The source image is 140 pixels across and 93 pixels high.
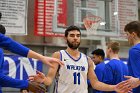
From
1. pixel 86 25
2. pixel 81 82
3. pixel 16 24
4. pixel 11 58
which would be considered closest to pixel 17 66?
pixel 11 58

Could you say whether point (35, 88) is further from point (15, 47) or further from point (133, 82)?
point (133, 82)

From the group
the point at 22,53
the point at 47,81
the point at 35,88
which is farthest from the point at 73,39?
the point at 22,53

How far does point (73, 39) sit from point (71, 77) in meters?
0.53

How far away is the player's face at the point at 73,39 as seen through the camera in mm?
4262

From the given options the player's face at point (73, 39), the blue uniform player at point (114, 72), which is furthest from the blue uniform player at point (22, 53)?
the blue uniform player at point (114, 72)

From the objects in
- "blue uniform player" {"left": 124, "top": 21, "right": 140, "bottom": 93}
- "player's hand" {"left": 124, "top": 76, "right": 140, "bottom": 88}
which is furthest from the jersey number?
"player's hand" {"left": 124, "top": 76, "right": 140, "bottom": 88}

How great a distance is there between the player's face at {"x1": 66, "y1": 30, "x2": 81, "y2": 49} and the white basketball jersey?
7.5 inches

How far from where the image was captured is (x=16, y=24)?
839 centimetres

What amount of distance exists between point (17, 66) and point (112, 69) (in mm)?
4134

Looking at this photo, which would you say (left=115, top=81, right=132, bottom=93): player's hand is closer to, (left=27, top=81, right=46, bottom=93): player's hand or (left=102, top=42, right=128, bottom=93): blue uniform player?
(left=27, top=81, right=46, bottom=93): player's hand

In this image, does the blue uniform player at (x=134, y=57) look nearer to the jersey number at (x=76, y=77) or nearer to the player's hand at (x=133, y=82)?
the player's hand at (x=133, y=82)

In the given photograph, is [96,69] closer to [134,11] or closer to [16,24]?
[16,24]

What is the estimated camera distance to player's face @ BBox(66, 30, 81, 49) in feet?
14.0

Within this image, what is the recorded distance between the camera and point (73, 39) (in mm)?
4277
